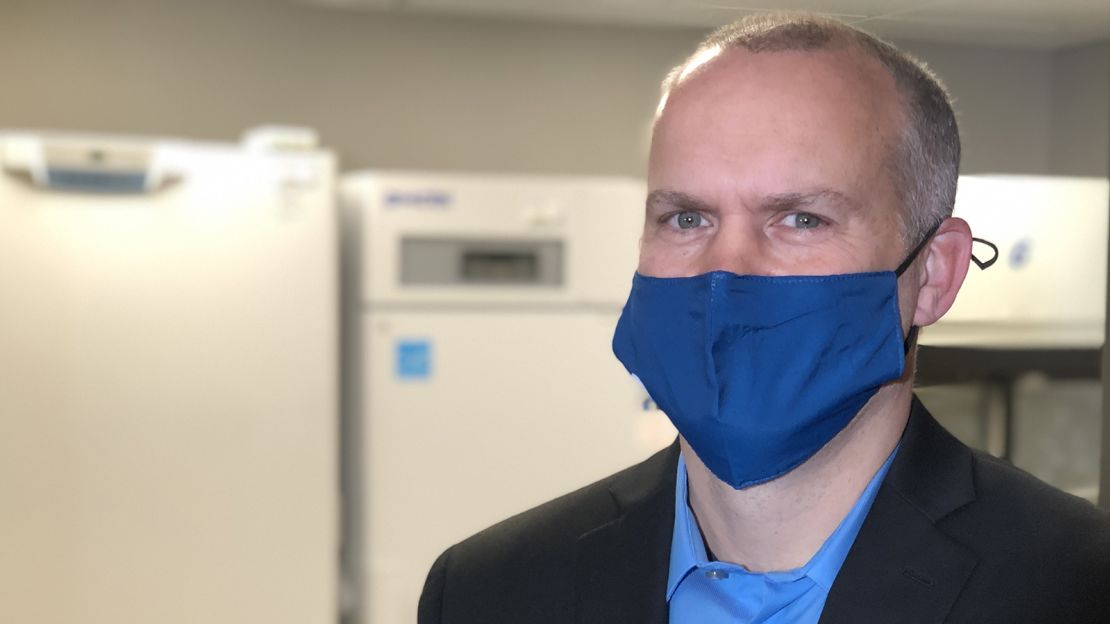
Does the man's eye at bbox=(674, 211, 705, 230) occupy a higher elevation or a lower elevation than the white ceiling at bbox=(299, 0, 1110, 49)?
lower

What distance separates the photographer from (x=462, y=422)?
1982 mm

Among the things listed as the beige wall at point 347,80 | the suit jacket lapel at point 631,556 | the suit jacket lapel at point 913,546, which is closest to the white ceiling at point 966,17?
the suit jacket lapel at point 913,546

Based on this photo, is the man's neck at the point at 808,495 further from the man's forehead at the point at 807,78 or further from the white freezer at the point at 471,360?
the white freezer at the point at 471,360

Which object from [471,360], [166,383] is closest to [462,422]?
[471,360]

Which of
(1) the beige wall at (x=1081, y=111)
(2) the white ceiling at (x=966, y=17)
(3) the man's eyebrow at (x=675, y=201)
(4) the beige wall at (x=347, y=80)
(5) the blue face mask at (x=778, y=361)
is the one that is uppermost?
(4) the beige wall at (x=347, y=80)

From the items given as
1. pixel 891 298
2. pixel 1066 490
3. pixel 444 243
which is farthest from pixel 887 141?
pixel 444 243

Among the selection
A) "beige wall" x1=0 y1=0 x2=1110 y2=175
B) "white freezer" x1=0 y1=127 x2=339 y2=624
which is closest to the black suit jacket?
"white freezer" x1=0 y1=127 x2=339 y2=624

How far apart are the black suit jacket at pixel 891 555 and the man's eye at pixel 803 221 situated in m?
0.13

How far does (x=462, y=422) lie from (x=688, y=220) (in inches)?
54.9

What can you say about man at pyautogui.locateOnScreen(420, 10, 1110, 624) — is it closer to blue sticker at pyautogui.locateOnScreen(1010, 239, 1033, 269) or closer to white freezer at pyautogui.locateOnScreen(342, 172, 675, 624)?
blue sticker at pyautogui.locateOnScreen(1010, 239, 1033, 269)

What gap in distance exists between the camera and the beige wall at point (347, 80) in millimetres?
2275

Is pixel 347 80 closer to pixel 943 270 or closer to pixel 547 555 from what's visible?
pixel 547 555

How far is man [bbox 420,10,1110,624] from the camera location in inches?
22.1

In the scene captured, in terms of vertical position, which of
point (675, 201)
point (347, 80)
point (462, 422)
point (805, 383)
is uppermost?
point (347, 80)
